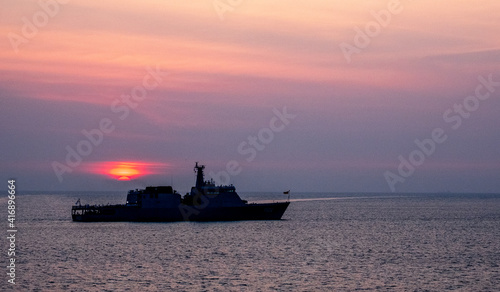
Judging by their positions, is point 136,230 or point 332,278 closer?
point 332,278

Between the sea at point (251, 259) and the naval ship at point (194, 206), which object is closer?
the sea at point (251, 259)

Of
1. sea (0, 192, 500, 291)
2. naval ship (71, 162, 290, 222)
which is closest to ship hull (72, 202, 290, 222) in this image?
naval ship (71, 162, 290, 222)

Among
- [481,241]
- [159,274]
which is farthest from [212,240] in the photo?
[481,241]

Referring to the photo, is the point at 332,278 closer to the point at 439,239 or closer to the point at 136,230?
the point at 439,239

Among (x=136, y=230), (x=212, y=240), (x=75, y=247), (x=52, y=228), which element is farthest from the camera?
(x=52, y=228)

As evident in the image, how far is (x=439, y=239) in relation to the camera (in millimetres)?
82562

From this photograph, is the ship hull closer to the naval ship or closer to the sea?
the naval ship

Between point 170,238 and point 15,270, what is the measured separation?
29.5 meters

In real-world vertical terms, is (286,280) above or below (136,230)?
below

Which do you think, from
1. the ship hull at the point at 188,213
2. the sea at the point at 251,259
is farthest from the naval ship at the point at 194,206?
the sea at the point at 251,259

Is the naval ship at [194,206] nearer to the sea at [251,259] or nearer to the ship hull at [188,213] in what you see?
the ship hull at [188,213]

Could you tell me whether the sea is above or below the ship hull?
below

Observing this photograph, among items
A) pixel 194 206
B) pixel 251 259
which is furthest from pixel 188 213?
pixel 251 259

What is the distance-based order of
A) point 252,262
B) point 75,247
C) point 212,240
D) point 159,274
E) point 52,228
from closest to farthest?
1. point 159,274
2. point 252,262
3. point 75,247
4. point 212,240
5. point 52,228
